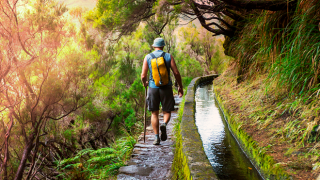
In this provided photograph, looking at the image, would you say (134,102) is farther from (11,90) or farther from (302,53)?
(302,53)

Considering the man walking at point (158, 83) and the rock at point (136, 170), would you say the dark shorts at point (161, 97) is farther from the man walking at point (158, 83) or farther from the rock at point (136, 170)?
the rock at point (136, 170)

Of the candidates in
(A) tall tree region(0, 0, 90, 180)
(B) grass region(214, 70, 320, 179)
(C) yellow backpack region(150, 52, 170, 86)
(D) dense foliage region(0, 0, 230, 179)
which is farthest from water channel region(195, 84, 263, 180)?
A: (A) tall tree region(0, 0, 90, 180)

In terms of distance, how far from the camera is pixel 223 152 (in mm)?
4641

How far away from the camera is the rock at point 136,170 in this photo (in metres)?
3.66

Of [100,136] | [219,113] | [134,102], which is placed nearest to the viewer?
[219,113]

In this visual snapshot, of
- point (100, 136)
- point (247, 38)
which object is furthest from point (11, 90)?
point (247, 38)

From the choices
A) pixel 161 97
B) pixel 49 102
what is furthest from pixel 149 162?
pixel 49 102

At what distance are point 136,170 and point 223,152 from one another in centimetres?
172

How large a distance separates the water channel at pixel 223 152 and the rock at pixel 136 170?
1.04 meters

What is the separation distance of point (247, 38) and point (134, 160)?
529 centimetres

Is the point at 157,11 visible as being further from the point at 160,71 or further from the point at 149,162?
the point at 149,162

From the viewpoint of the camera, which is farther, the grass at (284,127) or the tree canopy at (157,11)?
the tree canopy at (157,11)

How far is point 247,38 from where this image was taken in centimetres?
766

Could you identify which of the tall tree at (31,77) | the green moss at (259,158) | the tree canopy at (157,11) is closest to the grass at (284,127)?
the green moss at (259,158)
